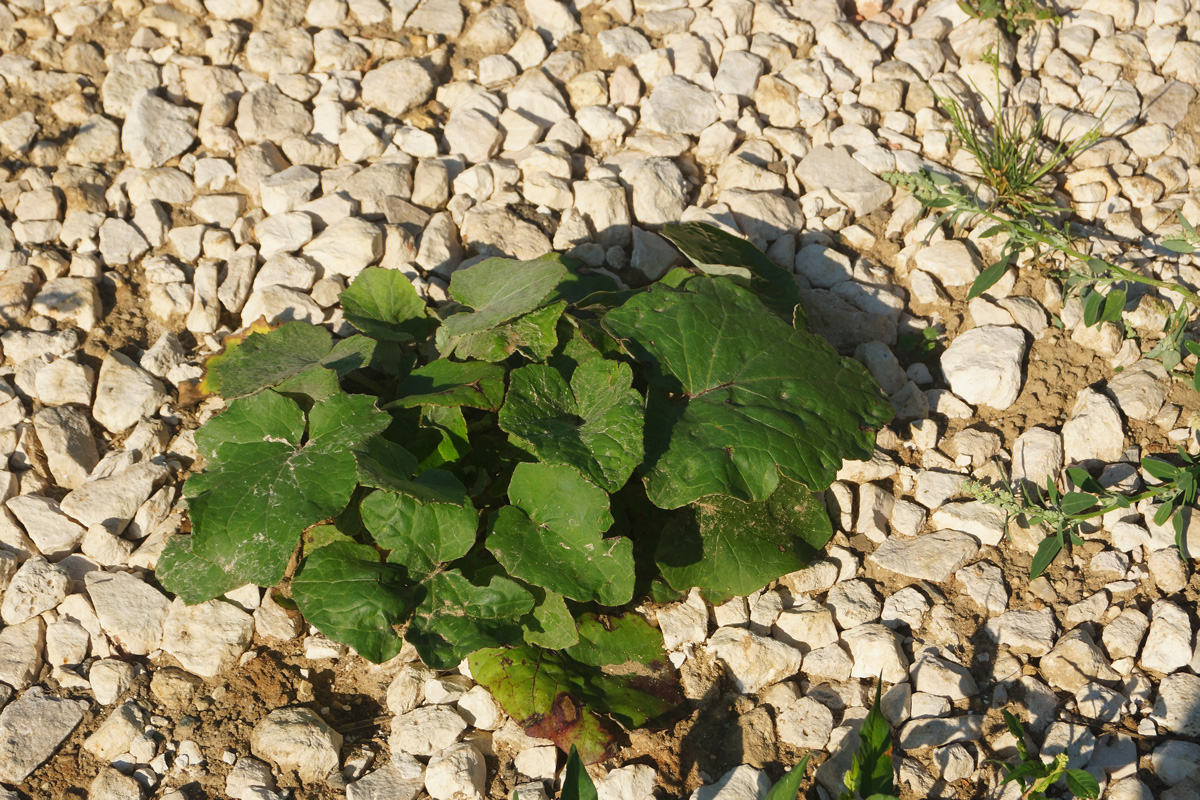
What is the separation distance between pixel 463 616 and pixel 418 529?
0.23 m

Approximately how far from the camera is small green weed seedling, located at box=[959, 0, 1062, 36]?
3727 millimetres

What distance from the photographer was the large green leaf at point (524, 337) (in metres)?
2.49

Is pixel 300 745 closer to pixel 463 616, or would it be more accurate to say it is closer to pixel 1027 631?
pixel 463 616

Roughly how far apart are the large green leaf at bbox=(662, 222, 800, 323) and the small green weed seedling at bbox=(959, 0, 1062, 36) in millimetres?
1579

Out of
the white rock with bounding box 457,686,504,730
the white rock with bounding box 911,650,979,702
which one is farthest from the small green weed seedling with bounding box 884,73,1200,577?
the white rock with bounding box 457,686,504,730

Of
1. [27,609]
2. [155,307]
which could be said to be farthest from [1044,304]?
[27,609]

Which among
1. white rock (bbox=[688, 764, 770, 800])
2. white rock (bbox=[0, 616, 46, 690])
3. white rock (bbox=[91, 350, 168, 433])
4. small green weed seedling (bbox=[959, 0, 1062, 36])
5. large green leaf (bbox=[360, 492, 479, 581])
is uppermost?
small green weed seedling (bbox=[959, 0, 1062, 36])

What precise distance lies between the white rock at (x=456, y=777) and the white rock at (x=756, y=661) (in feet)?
2.18

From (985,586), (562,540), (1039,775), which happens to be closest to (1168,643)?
(985,586)

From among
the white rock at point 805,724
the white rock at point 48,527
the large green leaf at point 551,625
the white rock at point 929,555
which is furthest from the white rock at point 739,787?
the white rock at point 48,527

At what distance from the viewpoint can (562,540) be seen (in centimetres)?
229

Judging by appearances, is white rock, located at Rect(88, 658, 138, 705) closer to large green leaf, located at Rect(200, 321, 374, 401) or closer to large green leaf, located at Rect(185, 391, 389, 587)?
large green leaf, located at Rect(185, 391, 389, 587)

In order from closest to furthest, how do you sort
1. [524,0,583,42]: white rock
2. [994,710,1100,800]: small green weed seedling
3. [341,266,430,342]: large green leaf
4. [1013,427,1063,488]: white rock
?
[994,710,1100,800]: small green weed seedling < [1013,427,1063,488]: white rock < [341,266,430,342]: large green leaf < [524,0,583,42]: white rock

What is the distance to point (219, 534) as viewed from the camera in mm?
2199
